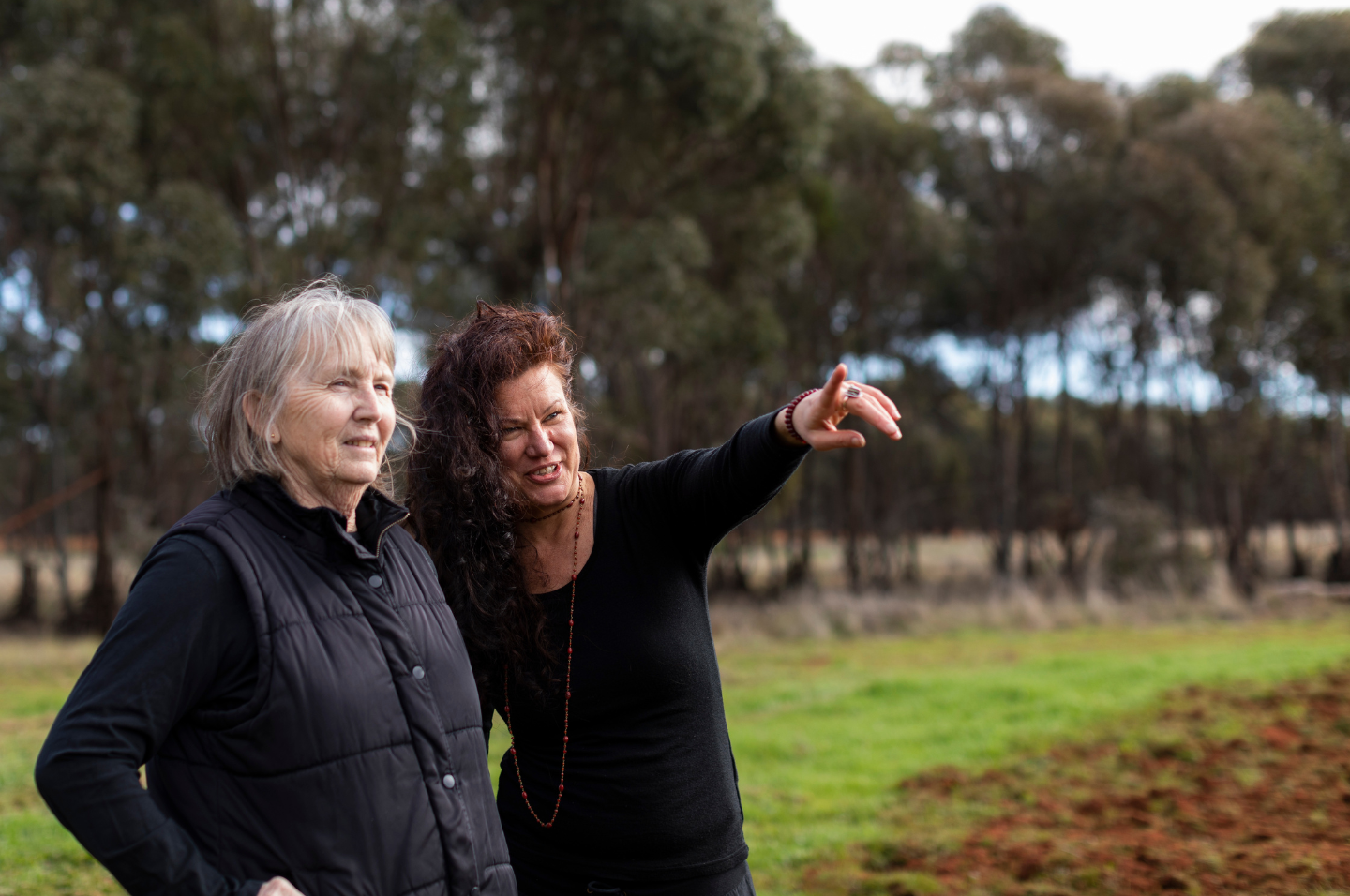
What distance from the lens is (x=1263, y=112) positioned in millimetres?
20281

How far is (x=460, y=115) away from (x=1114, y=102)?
13776 millimetres

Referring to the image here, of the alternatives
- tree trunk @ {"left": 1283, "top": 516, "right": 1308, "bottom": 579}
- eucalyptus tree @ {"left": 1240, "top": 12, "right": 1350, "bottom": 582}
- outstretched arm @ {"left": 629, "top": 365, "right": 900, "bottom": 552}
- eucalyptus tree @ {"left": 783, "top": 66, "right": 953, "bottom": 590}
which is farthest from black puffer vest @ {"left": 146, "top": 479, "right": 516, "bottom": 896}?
tree trunk @ {"left": 1283, "top": 516, "right": 1308, "bottom": 579}

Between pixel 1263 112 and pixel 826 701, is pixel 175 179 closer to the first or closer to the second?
pixel 826 701

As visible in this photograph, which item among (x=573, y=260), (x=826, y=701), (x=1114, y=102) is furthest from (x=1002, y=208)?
(x=826, y=701)

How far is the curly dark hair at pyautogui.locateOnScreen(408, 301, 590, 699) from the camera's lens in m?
2.21

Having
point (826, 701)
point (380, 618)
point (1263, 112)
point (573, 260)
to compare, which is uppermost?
point (1263, 112)

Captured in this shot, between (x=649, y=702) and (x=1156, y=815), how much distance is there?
14.5 ft

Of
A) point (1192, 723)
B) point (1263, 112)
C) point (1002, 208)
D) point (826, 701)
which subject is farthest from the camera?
point (1002, 208)

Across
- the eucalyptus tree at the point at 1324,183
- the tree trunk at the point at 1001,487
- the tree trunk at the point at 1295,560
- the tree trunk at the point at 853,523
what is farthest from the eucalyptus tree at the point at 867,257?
the tree trunk at the point at 1295,560

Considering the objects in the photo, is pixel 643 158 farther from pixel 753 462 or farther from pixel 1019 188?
pixel 753 462

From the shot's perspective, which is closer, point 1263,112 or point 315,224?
point 315,224

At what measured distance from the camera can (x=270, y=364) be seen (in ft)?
5.87

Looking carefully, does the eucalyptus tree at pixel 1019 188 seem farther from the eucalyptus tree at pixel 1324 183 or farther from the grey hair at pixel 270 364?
the grey hair at pixel 270 364

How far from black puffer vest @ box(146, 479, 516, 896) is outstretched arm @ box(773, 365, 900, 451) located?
2.70 feet
